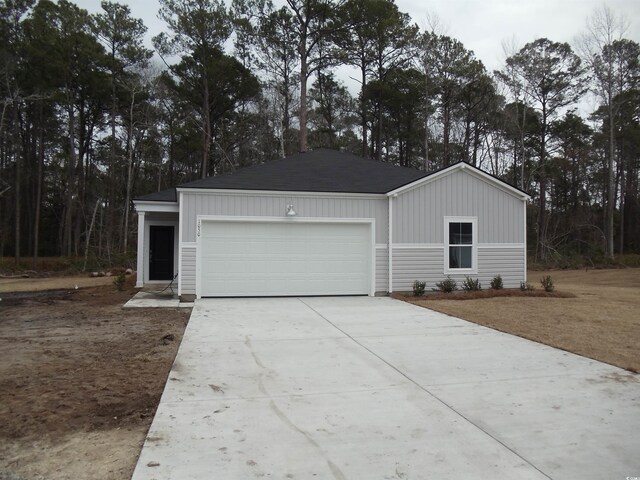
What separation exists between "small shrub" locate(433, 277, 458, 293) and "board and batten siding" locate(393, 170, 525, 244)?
3.66 feet

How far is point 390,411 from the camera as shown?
163 inches

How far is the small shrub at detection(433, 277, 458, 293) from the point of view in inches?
504

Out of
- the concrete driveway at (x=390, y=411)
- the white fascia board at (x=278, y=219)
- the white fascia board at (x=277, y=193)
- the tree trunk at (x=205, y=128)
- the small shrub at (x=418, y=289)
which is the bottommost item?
the concrete driveway at (x=390, y=411)

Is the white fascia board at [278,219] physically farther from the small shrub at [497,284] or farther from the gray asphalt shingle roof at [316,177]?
the small shrub at [497,284]

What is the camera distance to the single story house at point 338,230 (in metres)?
12.0

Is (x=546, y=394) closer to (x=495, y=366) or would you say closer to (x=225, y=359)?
(x=495, y=366)

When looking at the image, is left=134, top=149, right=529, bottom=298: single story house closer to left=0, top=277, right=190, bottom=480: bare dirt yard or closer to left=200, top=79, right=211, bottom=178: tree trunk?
left=0, top=277, right=190, bottom=480: bare dirt yard

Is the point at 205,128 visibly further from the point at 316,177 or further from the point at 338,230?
the point at 338,230

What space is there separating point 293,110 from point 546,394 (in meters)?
27.9

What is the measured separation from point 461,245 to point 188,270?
741cm

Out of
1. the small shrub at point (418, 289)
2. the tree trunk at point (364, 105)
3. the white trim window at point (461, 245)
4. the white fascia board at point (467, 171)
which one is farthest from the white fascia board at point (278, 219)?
the tree trunk at point (364, 105)

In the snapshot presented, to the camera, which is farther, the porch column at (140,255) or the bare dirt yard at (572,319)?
the porch column at (140,255)

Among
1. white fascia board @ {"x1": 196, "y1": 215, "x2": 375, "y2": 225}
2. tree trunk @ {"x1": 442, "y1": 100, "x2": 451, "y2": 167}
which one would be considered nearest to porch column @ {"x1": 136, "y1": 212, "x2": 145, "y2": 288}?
white fascia board @ {"x1": 196, "y1": 215, "x2": 375, "y2": 225}

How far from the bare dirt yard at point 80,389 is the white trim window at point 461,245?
295 inches
